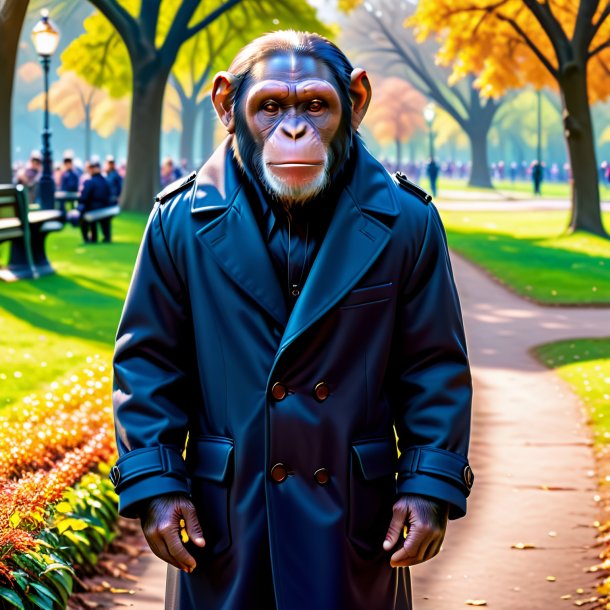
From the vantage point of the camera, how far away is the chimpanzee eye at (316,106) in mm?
2873

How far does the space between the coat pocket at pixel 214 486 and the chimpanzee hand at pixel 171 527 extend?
48 millimetres

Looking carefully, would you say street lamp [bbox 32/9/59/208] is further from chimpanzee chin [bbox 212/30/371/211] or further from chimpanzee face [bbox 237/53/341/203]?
chimpanzee face [bbox 237/53/341/203]

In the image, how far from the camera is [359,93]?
301 centimetres

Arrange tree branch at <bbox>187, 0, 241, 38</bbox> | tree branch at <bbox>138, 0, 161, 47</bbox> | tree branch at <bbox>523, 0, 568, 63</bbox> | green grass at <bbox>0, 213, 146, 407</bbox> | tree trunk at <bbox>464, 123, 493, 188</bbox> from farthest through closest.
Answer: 1. tree trunk at <bbox>464, 123, 493, 188</bbox>
2. tree branch at <bbox>138, 0, 161, 47</bbox>
3. tree branch at <bbox>187, 0, 241, 38</bbox>
4. tree branch at <bbox>523, 0, 568, 63</bbox>
5. green grass at <bbox>0, 213, 146, 407</bbox>

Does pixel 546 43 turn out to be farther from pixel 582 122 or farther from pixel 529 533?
pixel 529 533

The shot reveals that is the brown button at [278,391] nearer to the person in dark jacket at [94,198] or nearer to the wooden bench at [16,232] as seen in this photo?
the wooden bench at [16,232]

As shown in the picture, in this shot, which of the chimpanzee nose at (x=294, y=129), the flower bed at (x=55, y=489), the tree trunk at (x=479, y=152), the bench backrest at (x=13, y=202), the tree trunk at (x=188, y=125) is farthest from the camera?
the tree trunk at (x=479, y=152)

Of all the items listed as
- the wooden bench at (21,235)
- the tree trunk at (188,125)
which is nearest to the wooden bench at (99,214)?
the wooden bench at (21,235)

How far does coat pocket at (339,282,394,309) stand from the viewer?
2854 millimetres

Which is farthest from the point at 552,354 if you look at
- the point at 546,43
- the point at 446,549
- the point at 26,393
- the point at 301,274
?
the point at 546,43

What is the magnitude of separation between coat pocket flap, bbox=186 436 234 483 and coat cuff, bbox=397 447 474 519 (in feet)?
1.30

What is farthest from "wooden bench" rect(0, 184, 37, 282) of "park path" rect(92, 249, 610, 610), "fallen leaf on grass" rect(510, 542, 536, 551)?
"fallen leaf on grass" rect(510, 542, 536, 551)

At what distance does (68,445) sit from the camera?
23.9 feet

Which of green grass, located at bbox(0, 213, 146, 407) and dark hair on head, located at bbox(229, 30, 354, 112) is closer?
dark hair on head, located at bbox(229, 30, 354, 112)
